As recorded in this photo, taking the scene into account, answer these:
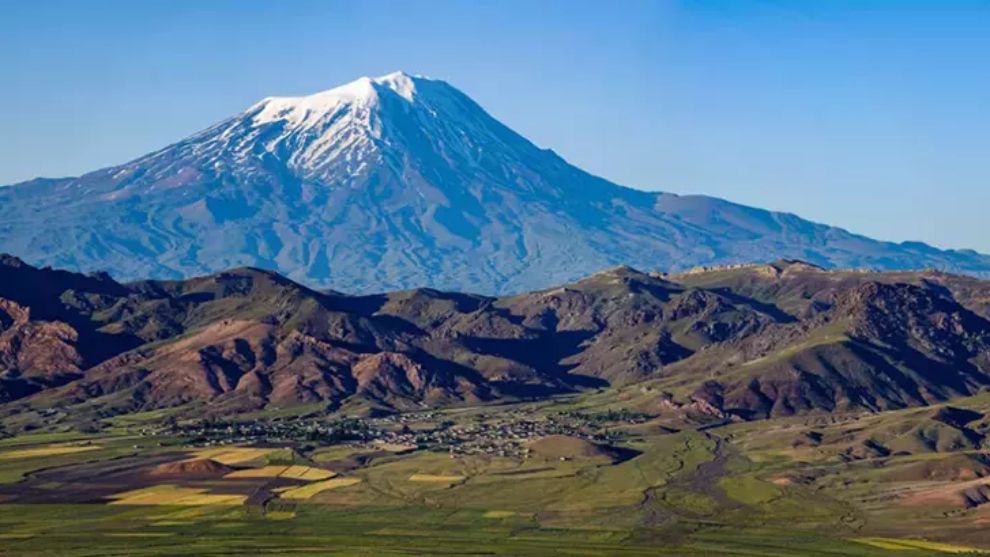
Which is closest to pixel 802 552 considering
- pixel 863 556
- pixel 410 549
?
pixel 863 556

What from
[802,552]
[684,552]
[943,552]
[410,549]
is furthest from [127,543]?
[943,552]

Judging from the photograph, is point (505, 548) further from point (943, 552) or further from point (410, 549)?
point (943, 552)

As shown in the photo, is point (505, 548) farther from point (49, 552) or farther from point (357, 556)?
point (49, 552)

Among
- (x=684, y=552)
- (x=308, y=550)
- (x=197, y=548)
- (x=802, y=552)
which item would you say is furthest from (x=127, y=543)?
(x=802, y=552)

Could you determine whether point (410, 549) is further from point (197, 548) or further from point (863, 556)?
point (863, 556)

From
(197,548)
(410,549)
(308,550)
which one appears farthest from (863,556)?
(197,548)

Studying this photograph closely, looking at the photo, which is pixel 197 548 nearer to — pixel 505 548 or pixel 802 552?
pixel 505 548
